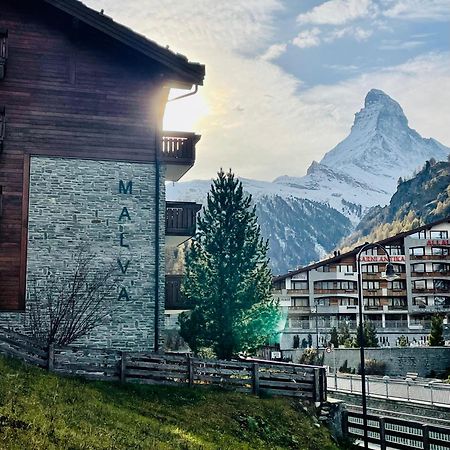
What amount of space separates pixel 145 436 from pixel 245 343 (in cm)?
1548

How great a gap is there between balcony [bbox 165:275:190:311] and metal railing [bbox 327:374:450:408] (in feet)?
37.7

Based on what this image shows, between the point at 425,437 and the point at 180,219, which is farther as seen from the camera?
the point at 180,219

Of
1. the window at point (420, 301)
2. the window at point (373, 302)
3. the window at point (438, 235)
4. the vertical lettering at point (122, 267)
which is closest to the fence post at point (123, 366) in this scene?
the vertical lettering at point (122, 267)

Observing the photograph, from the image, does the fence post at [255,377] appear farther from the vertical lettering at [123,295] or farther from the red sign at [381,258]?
the red sign at [381,258]

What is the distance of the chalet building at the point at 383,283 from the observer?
94938 mm

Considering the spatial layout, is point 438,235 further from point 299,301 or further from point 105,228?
point 105,228

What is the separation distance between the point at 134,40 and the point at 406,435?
17162mm

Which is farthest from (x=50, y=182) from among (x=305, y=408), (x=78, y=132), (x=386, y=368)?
(x=386, y=368)

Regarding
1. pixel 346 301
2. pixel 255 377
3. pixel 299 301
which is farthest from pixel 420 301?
pixel 255 377

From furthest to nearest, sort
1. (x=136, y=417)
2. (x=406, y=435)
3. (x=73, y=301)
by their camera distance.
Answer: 1. (x=73, y=301)
2. (x=406, y=435)
3. (x=136, y=417)

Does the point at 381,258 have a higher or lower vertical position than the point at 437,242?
lower

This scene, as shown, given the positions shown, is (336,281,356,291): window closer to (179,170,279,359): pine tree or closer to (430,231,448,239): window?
(430,231,448,239): window

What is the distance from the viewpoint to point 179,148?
94.1 ft

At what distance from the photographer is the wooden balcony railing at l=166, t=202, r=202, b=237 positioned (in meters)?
30.0
